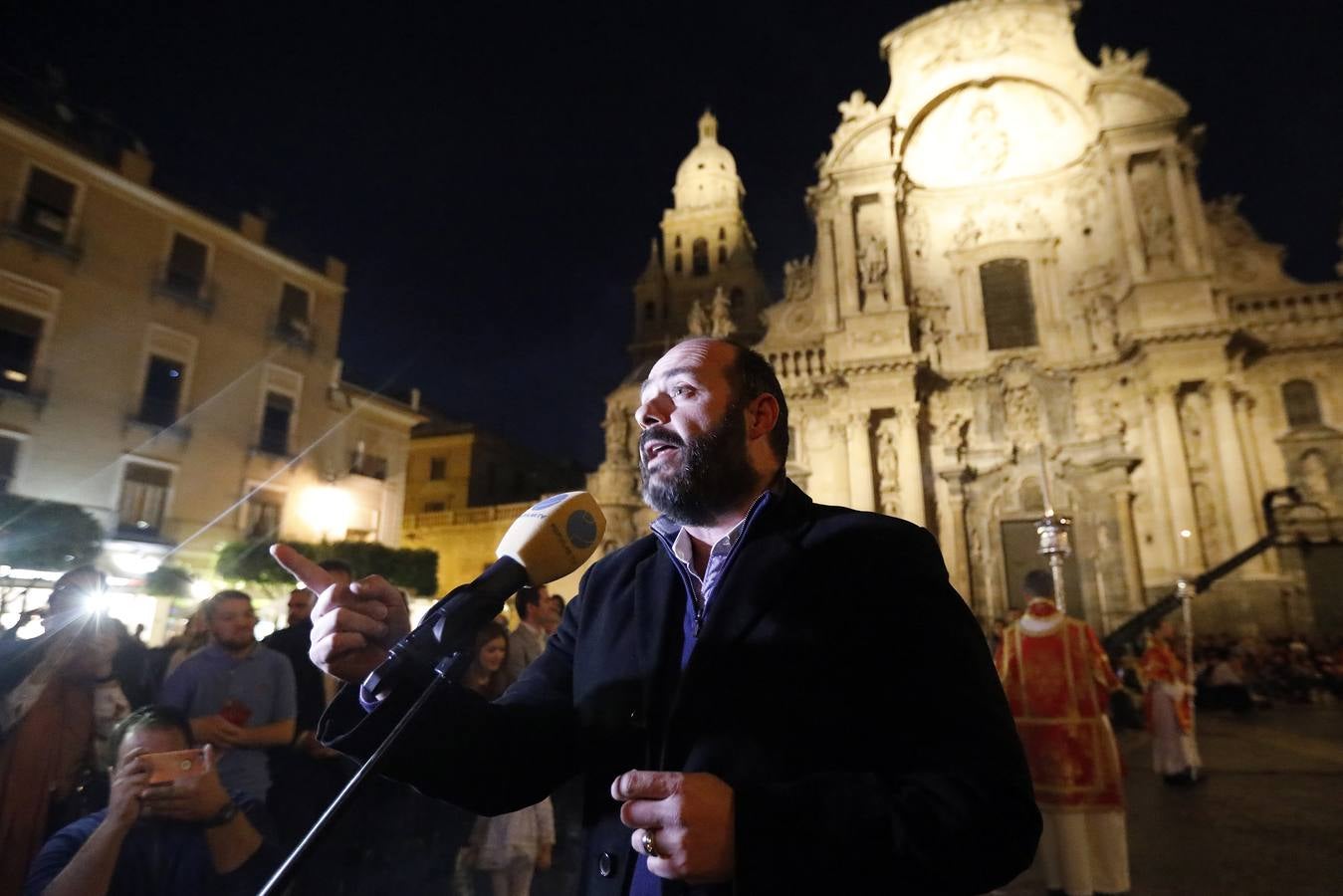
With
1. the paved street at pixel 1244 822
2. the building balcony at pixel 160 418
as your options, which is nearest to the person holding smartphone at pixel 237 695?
the paved street at pixel 1244 822

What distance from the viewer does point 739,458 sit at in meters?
1.62

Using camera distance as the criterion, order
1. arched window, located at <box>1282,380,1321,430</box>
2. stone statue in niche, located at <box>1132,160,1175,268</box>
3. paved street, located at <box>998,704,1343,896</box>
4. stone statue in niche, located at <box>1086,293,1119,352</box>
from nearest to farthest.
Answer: paved street, located at <box>998,704,1343,896</box> → arched window, located at <box>1282,380,1321,430</box> → stone statue in niche, located at <box>1132,160,1175,268</box> → stone statue in niche, located at <box>1086,293,1119,352</box>

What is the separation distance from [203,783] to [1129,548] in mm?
18391

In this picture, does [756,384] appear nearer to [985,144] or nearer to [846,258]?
[846,258]

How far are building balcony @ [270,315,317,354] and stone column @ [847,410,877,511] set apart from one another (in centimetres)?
1546

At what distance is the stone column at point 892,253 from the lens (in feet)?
64.1

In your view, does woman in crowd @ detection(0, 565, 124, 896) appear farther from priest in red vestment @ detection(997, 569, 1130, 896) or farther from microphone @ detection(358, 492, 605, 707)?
priest in red vestment @ detection(997, 569, 1130, 896)

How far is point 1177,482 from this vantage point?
15.9 m

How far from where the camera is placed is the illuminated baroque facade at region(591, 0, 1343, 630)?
53.5 feet

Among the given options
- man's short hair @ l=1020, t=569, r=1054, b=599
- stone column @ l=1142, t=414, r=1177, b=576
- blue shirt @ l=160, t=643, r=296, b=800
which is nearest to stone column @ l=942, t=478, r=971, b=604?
stone column @ l=1142, t=414, r=1177, b=576

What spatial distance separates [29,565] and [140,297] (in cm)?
877

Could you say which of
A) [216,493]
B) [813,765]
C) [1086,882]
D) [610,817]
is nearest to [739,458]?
[813,765]

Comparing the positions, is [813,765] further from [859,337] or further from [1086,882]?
[859,337]

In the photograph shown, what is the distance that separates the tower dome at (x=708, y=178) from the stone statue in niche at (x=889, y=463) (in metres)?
29.2
